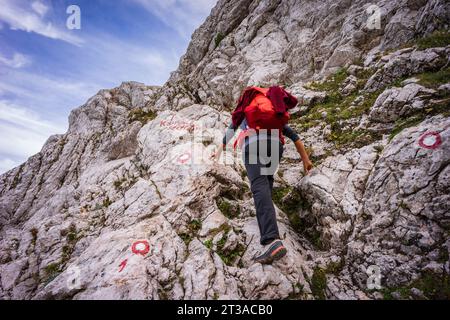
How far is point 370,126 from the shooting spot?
8.42 m

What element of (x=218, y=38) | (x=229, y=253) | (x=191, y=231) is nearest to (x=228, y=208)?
(x=191, y=231)

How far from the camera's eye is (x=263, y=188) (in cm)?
594

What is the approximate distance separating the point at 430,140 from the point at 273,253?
4741mm

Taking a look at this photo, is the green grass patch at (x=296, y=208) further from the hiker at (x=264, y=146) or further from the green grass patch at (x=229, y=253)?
the green grass patch at (x=229, y=253)

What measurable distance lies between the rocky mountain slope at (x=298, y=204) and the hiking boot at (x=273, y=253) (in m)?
0.23

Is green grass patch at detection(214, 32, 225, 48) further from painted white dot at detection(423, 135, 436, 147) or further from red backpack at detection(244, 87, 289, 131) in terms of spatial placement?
painted white dot at detection(423, 135, 436, 147)

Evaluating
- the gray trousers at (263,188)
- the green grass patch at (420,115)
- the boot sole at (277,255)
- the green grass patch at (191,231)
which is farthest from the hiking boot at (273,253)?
the green grass patch at (420,115)

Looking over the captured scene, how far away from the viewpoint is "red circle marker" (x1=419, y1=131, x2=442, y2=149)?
5.54 meters

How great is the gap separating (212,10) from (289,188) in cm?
3782

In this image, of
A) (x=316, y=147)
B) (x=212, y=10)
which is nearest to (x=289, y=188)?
(x=316, y=147)

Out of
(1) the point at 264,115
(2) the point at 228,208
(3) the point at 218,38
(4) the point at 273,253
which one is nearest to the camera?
(4) the point at 273,253

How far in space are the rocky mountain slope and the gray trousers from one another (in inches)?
29.8

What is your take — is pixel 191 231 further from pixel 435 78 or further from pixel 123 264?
pixel 435 78
